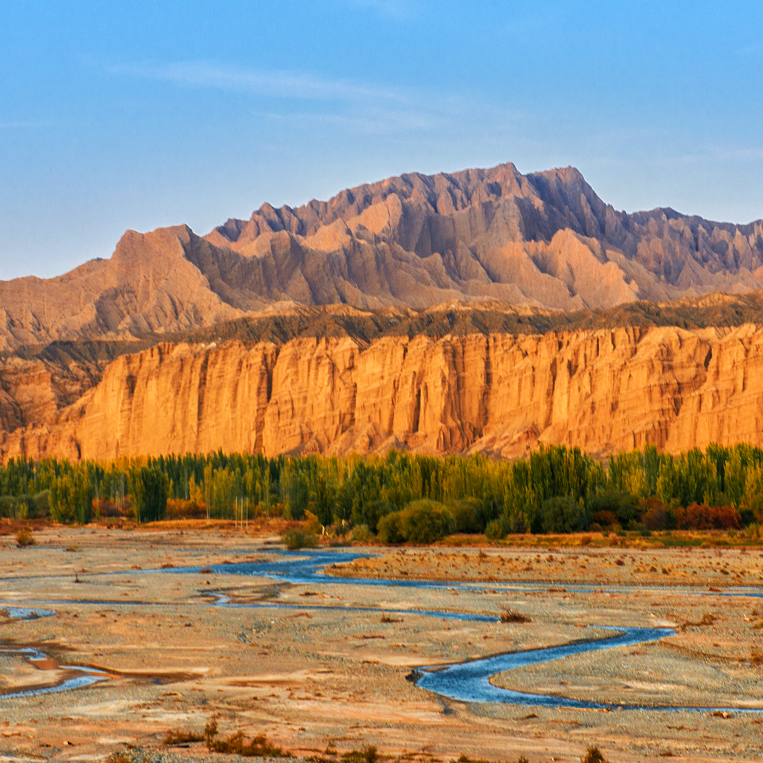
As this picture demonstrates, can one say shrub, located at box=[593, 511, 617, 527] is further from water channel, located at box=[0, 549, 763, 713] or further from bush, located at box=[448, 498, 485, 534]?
water channel, located at box=[0, 549, 763, 713]

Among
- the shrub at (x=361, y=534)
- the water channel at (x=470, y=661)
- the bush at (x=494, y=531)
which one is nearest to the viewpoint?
the water channel at (x=470, y=661)

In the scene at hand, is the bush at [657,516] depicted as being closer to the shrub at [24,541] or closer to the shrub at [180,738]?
the shrub at [24,541]

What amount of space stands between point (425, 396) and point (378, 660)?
462 ft

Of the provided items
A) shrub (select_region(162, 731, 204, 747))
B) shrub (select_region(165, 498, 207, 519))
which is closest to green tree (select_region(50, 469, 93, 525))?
shrub (select_region(165, 498, 207, 519))

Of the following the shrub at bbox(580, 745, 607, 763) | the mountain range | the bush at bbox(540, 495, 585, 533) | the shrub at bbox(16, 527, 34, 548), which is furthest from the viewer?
the mountain range

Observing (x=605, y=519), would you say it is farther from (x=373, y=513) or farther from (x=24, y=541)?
(x=24, y=541)

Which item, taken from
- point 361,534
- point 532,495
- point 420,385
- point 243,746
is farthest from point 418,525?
point 420,385

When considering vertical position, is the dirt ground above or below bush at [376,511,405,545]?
above

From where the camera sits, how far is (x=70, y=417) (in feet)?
624

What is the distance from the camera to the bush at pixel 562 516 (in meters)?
69.6

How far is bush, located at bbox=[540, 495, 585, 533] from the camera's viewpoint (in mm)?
69562

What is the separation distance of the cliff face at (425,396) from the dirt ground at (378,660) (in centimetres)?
9787

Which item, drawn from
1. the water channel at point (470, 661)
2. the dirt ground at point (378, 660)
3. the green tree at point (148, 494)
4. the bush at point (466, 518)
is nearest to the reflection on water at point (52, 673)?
the water channel at point (470, 661)

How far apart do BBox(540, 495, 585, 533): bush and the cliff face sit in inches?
2714
